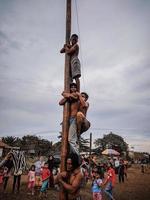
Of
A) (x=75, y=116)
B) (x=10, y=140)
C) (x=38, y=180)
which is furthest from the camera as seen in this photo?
(x=10, y=140)

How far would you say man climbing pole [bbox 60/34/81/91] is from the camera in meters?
5.80

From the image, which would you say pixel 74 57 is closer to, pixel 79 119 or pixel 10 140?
pixel 79 119

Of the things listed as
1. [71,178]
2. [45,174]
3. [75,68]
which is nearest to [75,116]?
[75,68]

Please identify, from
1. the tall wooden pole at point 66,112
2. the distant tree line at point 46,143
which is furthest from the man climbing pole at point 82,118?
the distant tree line at point 46,143

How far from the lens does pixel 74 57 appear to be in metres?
5.96

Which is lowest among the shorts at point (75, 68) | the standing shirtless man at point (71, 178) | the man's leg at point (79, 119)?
the standing shirtless man at point (71, 178)

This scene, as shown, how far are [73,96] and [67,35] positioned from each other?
5.24 feet

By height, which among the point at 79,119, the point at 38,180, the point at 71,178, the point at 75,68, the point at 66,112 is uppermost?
the point at 75,68

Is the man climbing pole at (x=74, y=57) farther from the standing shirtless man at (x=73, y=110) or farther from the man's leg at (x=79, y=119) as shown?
the man's leg at (x=79, y=119)

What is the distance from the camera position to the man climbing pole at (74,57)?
19.0 feet

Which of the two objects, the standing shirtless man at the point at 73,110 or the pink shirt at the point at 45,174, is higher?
the standing shirtless man at the point at 73,110

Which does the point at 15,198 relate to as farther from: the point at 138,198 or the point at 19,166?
the point at 138,198

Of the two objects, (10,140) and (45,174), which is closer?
(45,174)

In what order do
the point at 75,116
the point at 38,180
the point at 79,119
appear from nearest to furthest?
the point at 79,119
the point at 75,116
the point at 38,180
